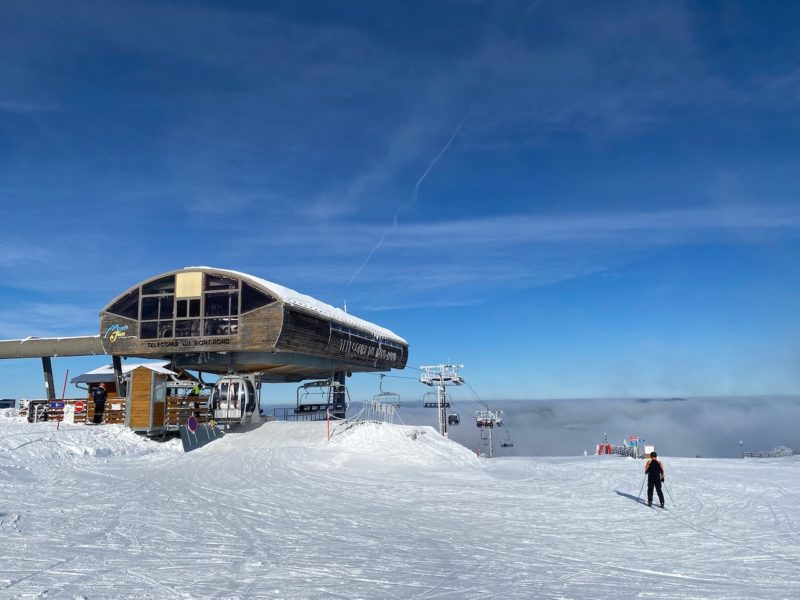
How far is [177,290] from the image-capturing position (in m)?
33.3

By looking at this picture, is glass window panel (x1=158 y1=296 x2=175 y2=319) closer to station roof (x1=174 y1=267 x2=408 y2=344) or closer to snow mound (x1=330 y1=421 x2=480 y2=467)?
station roof (x1=174 y1=267 x2=408 y2=344)

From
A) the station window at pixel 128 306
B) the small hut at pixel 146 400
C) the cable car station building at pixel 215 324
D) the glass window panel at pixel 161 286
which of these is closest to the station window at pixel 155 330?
the cable car station building at pixel 215 324

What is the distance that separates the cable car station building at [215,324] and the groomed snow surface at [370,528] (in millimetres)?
10591

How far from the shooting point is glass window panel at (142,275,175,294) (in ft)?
110

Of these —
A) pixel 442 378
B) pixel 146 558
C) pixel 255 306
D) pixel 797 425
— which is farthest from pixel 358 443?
pixel 797 425

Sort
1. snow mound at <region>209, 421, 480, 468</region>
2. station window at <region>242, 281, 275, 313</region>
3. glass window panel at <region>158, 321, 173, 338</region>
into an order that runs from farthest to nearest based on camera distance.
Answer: glass window panel at <region>158, 321, 173, 338</region>
station window at <region>242, 281, 275, 313</region>
snow mound at <region>209, 421, 480, 468</region>

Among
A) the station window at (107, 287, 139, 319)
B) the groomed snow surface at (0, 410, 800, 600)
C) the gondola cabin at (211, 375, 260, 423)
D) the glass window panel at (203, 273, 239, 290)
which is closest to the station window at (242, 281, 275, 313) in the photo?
the glass window panel at (203, 273, 239, 290)

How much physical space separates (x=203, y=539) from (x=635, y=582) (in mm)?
7283

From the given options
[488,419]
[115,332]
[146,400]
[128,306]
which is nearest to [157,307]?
[128,306]

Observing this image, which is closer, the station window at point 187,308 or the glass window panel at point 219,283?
the glass window panel at point 219,283

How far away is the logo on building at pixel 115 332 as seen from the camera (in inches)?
1348

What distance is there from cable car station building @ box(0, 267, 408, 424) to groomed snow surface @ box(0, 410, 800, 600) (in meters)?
10.6

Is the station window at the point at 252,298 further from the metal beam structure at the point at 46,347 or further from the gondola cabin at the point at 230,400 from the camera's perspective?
the metal beam structure at the point at 46,347

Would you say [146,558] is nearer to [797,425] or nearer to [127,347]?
[127,347]
